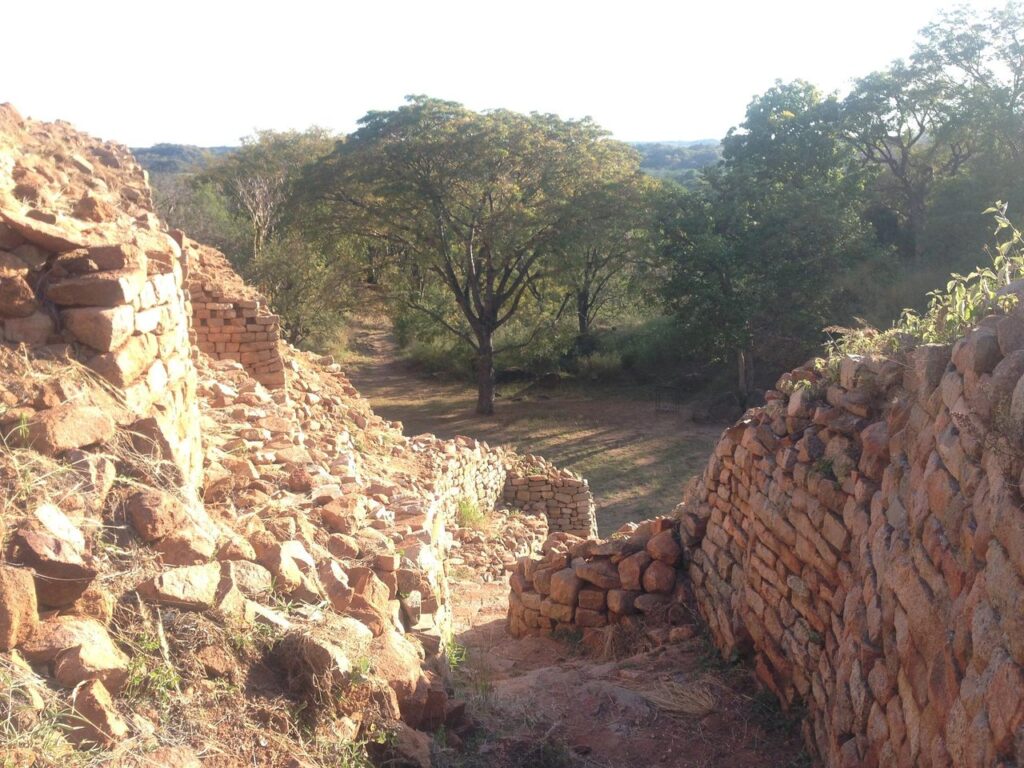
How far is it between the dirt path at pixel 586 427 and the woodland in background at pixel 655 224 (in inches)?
37.4

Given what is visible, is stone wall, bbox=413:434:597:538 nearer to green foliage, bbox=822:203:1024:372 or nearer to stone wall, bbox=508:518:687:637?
stone wall, bbox=508:518:687:637

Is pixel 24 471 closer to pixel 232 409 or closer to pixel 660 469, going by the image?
pixel 232 409

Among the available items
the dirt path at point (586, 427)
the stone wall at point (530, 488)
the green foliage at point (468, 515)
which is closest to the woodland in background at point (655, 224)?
the dirt path at point (586, 427)

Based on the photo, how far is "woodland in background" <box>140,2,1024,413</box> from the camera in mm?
17578

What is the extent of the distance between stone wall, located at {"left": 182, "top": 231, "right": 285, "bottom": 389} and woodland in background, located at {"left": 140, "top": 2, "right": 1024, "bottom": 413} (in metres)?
9.09

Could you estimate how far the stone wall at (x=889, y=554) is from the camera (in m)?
2.28

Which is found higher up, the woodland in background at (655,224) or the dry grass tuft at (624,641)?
the woodland in background at (655,224)

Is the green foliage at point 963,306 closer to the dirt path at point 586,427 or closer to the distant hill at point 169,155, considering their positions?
the dirt path at point 586,427

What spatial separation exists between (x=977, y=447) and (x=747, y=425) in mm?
2636

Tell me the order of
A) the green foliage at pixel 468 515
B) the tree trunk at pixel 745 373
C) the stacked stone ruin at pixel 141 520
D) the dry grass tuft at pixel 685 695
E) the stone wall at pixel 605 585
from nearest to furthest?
the stacked stone ruin at pixel 141 520, the dry grass tuft at pixel 685 695, the stone wall at pixel 605 585, the green foliage at pixel 468 515, the tree trunk at pixel 745 373

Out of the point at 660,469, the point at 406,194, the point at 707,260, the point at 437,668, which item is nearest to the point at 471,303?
the point at 406,194

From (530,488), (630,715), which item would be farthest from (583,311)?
(630,715)

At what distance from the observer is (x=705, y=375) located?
21500mm

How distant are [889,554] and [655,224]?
16.2 meters
